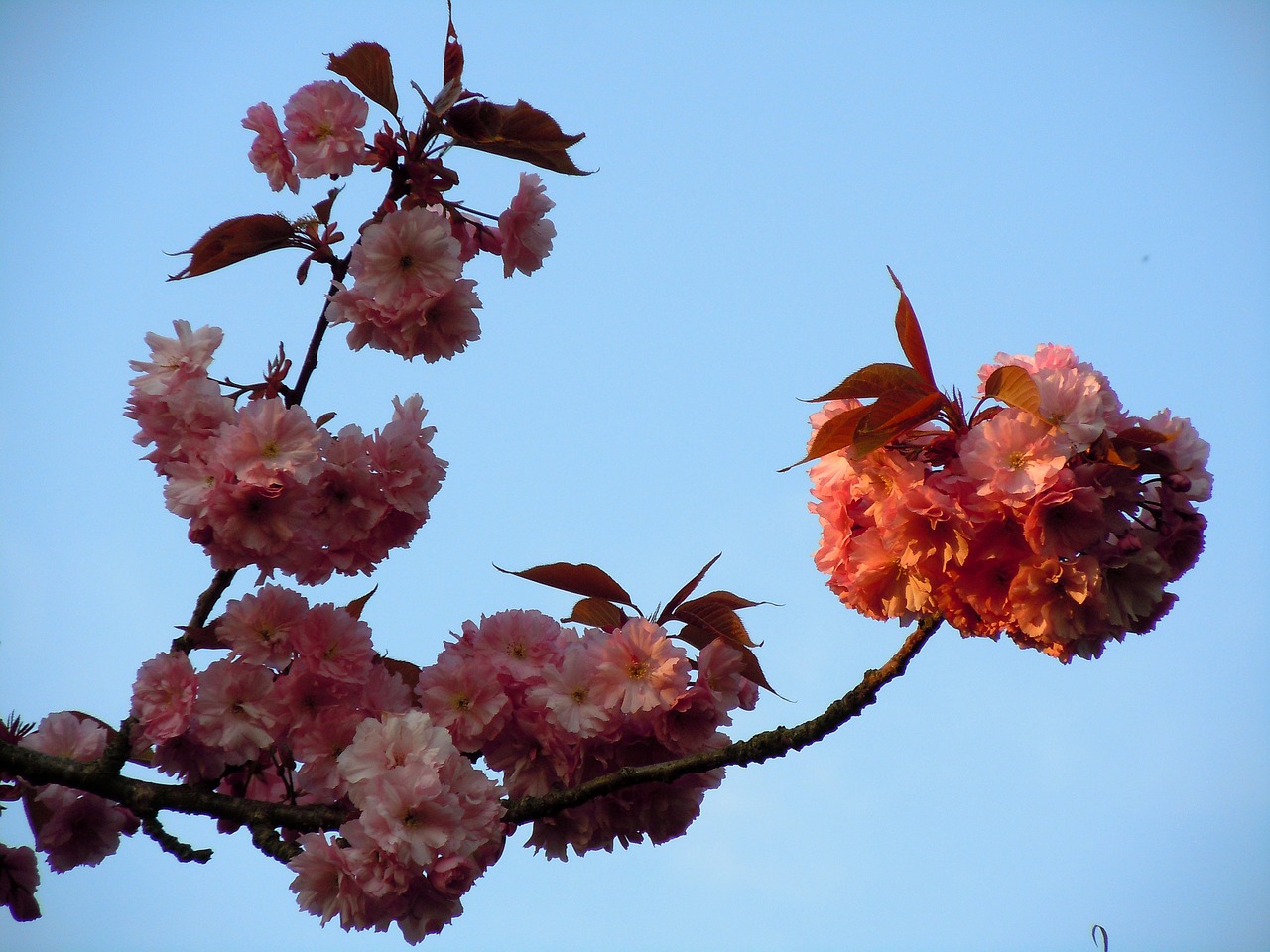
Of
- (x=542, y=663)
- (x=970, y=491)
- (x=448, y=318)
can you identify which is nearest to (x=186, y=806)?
(x=542, y=663)

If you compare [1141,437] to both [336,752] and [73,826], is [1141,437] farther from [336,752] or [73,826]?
[73,826]

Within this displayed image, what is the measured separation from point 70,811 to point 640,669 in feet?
4.54

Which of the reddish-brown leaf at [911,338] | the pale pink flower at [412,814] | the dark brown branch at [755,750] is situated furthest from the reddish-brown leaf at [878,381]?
the pale pink flower at [412,814]

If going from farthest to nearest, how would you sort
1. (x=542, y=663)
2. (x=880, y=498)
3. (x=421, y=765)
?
(x=542, y=663)
(x=880, y=498)
(x=421, y=765)

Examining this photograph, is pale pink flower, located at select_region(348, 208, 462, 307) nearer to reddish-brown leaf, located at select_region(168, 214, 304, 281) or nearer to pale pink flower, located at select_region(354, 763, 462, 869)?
reddish-brown leaf, located at select_region(168, 214, 304, 281)

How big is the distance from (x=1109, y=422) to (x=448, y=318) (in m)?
1.35

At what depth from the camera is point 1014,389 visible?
Answer: 2.03 metres

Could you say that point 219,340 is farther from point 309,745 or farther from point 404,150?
point 309,745

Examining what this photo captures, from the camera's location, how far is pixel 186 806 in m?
2.23

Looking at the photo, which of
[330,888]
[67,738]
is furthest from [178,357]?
[330,888]

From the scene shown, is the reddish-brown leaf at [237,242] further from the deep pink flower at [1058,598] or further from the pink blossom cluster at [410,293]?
the deep pink flower at [1058,598]

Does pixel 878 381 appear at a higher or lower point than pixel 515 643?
higher

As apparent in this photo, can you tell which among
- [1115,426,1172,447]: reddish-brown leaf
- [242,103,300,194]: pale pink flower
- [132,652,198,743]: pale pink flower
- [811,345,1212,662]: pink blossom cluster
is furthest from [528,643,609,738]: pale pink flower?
[242,103,300,194]: pale pink flower

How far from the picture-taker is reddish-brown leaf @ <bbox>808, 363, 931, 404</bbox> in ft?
6.93
